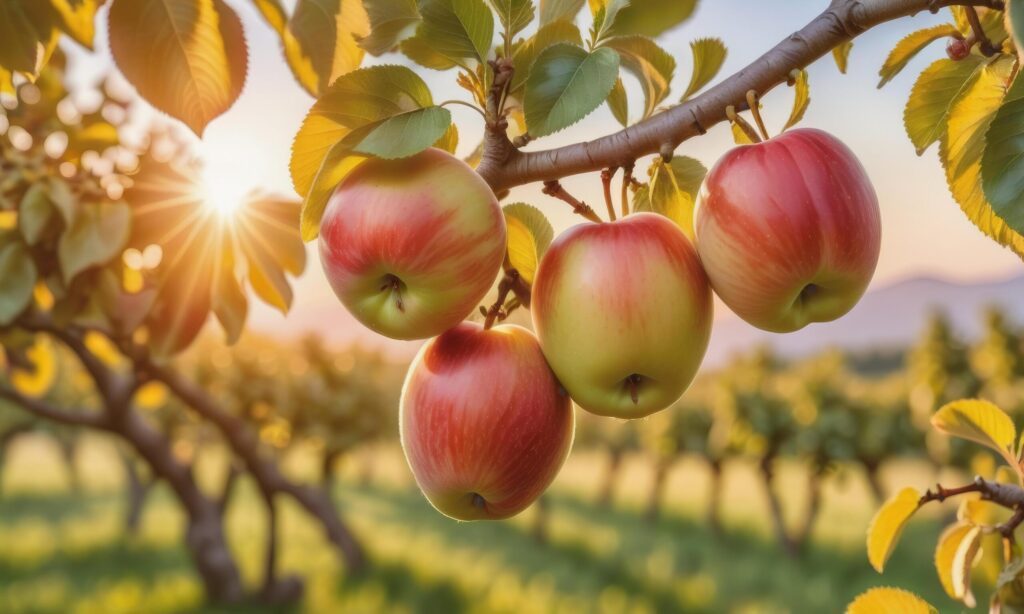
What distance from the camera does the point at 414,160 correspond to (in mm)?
790

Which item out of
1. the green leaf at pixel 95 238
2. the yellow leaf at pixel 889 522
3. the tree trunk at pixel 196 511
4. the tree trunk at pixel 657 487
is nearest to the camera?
the yellow leaf at pixel 889 522

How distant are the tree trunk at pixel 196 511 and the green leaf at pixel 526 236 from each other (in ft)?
12.0

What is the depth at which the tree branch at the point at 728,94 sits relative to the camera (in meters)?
0.75

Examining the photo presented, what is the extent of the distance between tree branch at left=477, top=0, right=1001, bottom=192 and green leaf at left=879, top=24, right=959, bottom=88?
0.57 feet

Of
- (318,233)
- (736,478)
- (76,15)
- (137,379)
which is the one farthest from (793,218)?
(736,478)

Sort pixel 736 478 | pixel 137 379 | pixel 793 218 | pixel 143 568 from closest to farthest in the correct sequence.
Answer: pixel 793 218 < pixel 137 379 < pixel 143 568 < pixel 736 478

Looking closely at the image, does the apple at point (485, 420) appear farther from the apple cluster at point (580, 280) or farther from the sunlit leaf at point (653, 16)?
the sunlit leaf at point (653, 16)

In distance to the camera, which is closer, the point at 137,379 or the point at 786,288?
the point at 786,288

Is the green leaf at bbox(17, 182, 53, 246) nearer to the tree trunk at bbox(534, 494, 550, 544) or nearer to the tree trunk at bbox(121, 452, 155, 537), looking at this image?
the tree trunk at bbox(534, 494, 550, 544)

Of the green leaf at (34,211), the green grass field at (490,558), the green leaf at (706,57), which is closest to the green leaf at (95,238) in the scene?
the green leaf at (34,211)

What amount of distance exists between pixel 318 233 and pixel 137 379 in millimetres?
3201

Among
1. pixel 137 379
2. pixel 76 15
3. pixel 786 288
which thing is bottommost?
pixel 137 379

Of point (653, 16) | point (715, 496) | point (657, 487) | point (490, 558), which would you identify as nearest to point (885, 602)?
point (653, 16)

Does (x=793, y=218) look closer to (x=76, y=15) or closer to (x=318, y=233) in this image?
(x=318, y=233)
